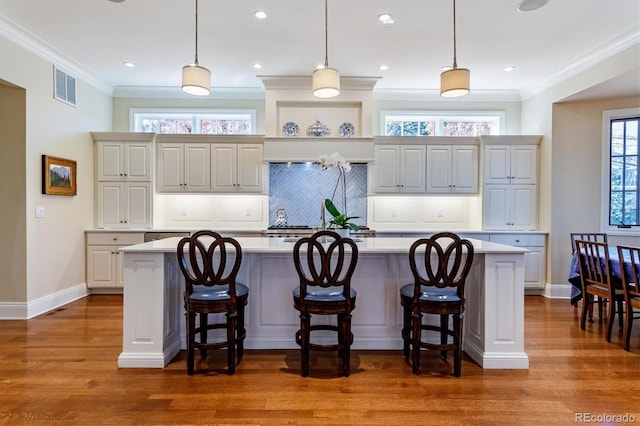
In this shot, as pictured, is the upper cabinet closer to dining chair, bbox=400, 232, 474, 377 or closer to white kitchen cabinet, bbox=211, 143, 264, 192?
white kitchen cabinet, bbox=211, 143, 264, 192

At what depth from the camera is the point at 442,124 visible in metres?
5.70

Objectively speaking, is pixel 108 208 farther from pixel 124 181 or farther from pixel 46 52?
pixel 46 52

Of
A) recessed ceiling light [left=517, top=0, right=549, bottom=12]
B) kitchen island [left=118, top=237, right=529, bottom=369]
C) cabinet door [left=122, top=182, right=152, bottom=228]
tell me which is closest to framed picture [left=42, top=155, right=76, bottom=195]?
cabinet door [left=122, top=182, right=152, bottom=228]

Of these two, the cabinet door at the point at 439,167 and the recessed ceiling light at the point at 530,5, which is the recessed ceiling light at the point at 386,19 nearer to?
the recessed ceiling light at the point at 530,5

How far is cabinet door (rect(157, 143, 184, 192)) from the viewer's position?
16.9 feet

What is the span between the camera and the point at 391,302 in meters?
3.01

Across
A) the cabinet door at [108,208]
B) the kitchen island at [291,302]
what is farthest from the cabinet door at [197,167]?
the kitchen island at [291,302]

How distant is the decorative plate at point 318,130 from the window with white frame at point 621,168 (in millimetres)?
3763

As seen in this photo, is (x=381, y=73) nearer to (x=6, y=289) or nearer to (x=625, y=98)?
(x=625, y=98)

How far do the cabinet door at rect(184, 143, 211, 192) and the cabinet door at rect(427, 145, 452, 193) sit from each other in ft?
10.7

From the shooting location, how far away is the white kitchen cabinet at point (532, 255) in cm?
495

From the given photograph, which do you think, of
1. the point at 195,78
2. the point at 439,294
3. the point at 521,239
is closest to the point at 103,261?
the point at 195,78

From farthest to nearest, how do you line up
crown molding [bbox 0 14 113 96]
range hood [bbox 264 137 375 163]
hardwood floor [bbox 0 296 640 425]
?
range hood [bbox 264 137 375 163], crown molding [bbox 0 14 113 96], hardwood floor [bbox 0 296 640 425]

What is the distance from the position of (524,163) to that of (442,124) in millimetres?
1346
